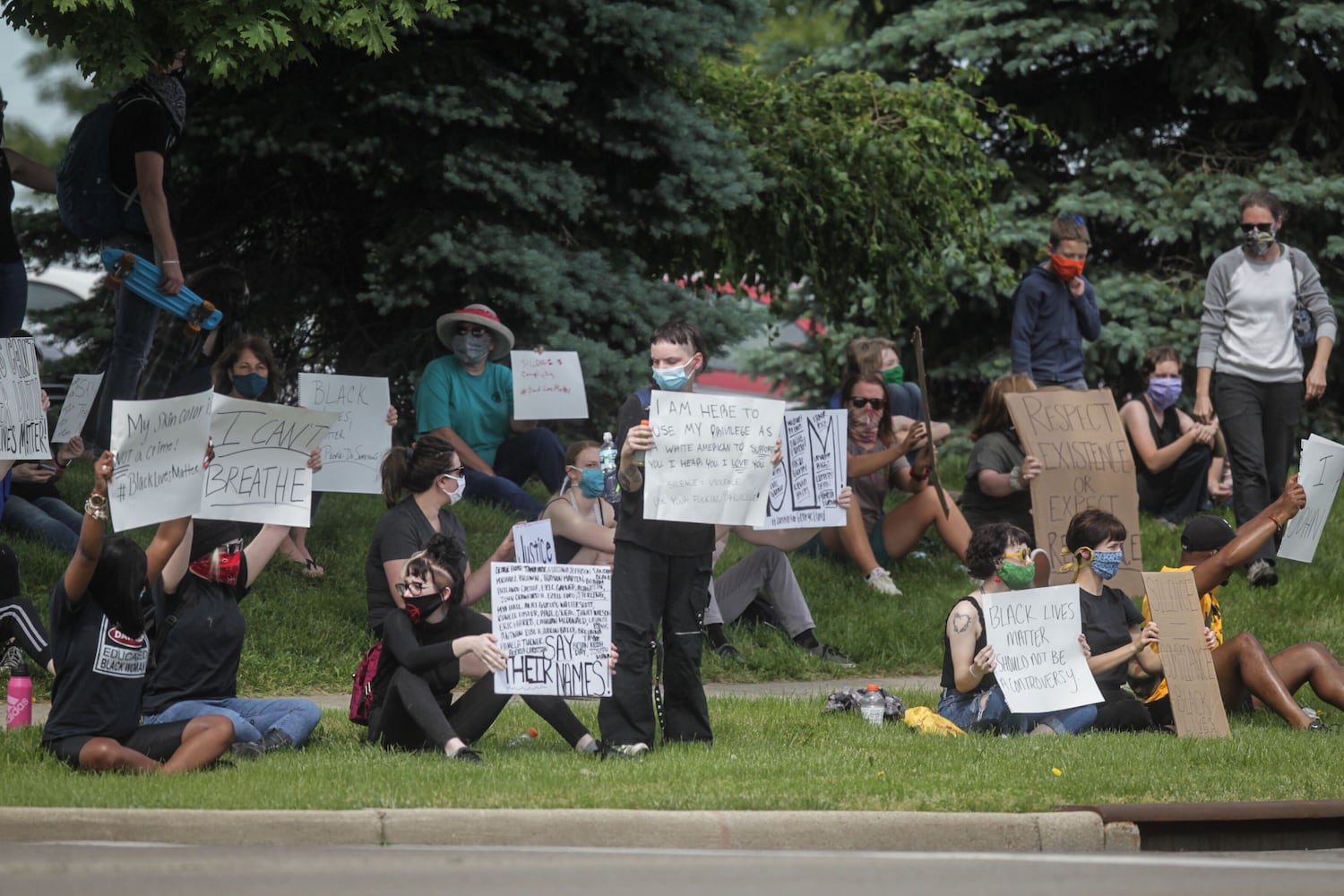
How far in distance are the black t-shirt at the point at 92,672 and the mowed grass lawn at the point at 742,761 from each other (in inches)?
8.6

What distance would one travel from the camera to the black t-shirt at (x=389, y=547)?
8.53m

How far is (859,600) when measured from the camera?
12031 mm

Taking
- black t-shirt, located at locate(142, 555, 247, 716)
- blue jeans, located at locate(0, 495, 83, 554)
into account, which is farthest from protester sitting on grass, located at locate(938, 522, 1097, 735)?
blue jeans, located at locate(0, 495, 83, 554)

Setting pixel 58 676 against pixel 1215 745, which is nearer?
pixel 58 676

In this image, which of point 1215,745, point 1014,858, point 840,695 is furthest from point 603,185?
point 1014,858

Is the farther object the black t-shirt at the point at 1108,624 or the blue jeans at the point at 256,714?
the black t-shirt at the point at 1108,624

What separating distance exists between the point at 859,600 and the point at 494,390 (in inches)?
110

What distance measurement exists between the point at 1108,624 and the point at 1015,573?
2.04 feet

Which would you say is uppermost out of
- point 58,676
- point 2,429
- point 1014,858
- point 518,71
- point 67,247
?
point 518,71

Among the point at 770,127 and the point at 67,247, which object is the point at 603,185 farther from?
the point at 67,247

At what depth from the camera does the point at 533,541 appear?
29.7ft

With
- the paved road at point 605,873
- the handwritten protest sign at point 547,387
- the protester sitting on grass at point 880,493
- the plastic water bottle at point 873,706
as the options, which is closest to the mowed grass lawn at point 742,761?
the plastic water bottle at point 873,706

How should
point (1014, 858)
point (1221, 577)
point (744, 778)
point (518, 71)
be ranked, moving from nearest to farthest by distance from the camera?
point (1014, 858) < point (744, 778) < point (1221, 577) < point (518, 71)

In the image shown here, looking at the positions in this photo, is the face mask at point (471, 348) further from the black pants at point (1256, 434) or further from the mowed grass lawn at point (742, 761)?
the black pants at point (1256, 434)
